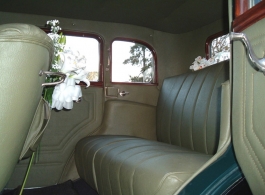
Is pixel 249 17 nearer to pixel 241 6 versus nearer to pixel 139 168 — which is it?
pixel 241 6

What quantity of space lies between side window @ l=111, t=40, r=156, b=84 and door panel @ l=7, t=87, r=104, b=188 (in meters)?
0.37

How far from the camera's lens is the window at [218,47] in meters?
2.75

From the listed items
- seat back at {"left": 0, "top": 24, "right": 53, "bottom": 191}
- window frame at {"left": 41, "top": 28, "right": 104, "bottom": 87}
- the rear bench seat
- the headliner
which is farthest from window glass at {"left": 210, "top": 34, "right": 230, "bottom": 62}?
seat back at {"left": 0, "top": 24, "right": 53, "bottom": 191}

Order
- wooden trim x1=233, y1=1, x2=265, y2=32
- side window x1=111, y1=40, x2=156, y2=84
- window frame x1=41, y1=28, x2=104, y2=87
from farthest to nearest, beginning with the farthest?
side window x1=111, y1=40, x2=156, y2=84, window frame x1=41, y1=28, x2=104, y2=87, wooden trim x1=233, y1=1, x2=265, y2=32

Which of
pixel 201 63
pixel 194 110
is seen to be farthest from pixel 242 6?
pixel 201 63

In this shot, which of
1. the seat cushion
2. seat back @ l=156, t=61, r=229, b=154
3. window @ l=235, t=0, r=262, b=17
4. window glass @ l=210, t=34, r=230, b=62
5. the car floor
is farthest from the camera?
window glass @ l=210, t=34, r=230, b=62

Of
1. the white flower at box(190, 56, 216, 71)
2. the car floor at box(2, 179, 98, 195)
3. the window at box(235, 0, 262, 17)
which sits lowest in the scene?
the car floor at box(2, 179, 98, 195)

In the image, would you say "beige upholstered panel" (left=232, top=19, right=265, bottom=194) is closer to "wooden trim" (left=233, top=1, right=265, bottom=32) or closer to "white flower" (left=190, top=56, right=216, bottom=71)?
"wooden trim" (left=233, top=1, right=265, bottom=32)

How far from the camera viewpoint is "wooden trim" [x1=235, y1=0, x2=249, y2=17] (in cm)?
78

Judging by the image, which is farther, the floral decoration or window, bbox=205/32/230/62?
window, bbox=205/32/230/62

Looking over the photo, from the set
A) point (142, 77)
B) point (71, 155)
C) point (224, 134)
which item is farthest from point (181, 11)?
point (224, 134)

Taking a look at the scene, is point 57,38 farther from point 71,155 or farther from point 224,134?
point 71,155

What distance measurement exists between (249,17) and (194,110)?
144 centimetres

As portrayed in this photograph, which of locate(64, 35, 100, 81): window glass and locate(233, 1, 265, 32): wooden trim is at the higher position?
locate(64, 35, 100, 81): window glass
